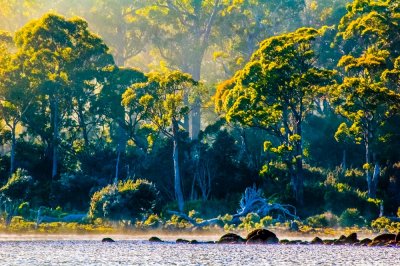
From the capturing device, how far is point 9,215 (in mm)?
61000

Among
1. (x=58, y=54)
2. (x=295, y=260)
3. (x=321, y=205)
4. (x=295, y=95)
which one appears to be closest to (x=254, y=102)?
(x=295, y=95)

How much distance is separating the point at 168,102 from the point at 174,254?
Answer: 33334 millimetres

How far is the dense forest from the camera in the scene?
229ft

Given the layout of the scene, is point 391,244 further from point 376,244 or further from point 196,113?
point 196,113

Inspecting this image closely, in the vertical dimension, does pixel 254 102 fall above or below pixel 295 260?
above

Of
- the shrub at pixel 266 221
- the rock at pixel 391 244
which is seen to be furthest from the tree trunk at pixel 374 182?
the rock at pixel 391 244

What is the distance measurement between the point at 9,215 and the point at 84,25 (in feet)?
102

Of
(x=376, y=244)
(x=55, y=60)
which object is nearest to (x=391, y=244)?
(x=376, y=244)

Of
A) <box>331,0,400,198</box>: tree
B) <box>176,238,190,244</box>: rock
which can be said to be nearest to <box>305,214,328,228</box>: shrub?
<box>331,0,400,198</box>: tree

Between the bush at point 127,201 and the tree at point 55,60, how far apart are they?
72.8 ft

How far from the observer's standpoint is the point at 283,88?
72.4 meters

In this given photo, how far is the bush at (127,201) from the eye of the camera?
2372 inches

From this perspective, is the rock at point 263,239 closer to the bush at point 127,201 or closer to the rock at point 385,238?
the rock at point 385,238

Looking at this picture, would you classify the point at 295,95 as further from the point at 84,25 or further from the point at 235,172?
the point at 84,25
